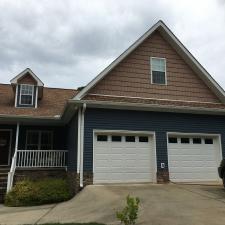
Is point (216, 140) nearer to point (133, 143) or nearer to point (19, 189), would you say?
point (133, 143)

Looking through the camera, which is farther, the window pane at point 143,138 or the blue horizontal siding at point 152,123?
the window pane at point 143,138

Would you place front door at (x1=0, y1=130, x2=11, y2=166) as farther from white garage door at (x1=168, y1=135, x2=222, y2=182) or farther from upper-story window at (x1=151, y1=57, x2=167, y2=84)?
white garage door at (x1=168, y1=135, x2=222, y2=182)

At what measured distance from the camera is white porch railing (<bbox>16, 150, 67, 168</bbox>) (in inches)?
598

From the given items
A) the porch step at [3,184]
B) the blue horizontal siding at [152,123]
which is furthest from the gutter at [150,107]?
the porch step at [3,184]

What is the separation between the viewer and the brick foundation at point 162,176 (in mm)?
13023

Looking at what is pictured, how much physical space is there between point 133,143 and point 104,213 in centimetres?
532

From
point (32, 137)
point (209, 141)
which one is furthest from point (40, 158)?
point (209, 141)

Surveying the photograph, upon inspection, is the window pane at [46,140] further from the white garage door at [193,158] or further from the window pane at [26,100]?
the white garage door at [193,158]

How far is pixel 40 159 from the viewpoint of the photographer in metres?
15.5

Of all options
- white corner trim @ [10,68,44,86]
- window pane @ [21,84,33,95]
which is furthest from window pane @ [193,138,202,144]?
window pane @ [21,84,33,95]

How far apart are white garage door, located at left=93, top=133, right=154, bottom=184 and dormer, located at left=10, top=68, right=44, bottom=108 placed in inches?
256

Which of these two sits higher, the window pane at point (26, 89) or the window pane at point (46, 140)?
the window pane at point (26, 89)

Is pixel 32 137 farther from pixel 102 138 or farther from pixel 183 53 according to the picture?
pixel 183 53

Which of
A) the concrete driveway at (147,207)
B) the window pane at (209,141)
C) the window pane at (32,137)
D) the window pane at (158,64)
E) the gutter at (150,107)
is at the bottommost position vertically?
the concrete driveway at (147,207)
